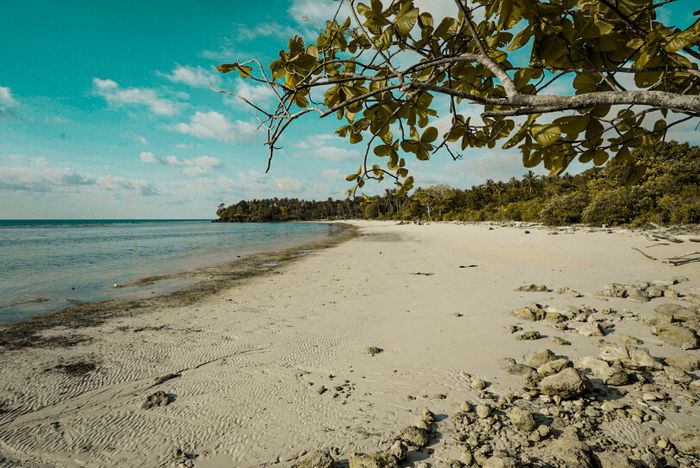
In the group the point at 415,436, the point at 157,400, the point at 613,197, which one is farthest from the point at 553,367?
the point at 613,197

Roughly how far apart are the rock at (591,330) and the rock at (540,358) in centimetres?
105

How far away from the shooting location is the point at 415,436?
2488 mm

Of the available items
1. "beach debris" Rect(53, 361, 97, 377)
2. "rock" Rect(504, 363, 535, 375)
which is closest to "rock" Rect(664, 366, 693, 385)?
"rock" Rect(504, 363, 535, 375)

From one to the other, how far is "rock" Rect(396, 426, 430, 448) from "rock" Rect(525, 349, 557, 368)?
5.58ft

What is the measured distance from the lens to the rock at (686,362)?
3.20m

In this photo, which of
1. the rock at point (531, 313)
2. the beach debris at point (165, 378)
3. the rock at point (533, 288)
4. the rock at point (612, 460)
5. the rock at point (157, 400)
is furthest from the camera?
the rock at point (533, 288)

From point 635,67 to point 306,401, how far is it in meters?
3.43

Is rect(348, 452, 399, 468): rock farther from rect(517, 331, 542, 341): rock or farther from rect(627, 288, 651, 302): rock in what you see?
rect(627, 288, 651, 302): rock

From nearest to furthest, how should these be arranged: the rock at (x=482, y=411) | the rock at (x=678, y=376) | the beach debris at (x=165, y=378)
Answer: the rock at (x=482, y=411), the rock at (x=678, y=376), the beach debris at (x=165, y=378)

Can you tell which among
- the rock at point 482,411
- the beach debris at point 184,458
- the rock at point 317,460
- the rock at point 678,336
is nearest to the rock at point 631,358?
the rock at point 678,336

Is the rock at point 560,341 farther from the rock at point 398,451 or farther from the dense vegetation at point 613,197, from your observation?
the rock at point 398,451

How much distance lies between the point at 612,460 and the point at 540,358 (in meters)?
1.48

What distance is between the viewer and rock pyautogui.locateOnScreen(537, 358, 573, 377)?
319 centimetres

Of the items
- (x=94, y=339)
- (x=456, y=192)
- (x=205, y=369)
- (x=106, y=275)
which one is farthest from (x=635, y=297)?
(x=456, y=192)
